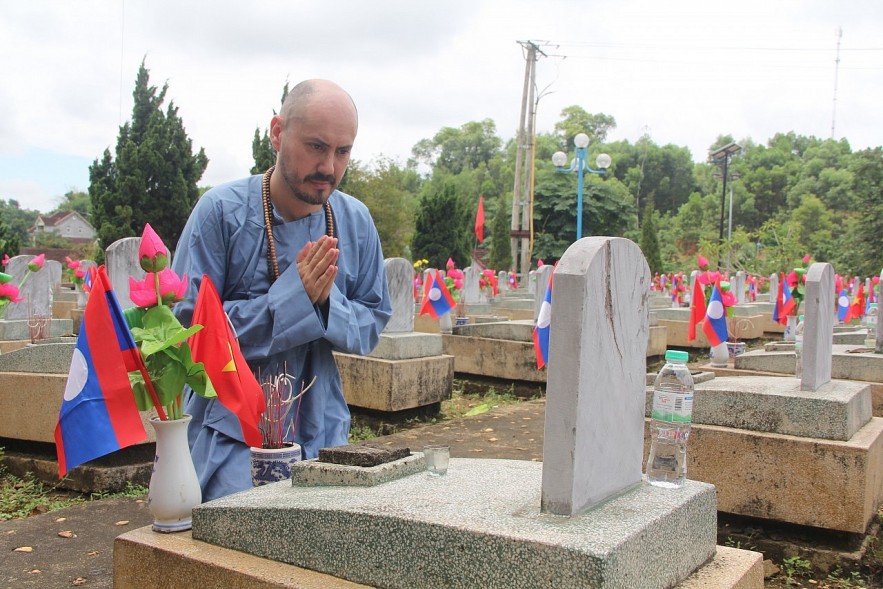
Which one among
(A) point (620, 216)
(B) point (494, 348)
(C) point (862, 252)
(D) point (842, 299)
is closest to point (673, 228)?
(A) point (620, 216)

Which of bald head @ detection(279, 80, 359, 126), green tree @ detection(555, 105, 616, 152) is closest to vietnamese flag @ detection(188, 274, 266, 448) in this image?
bald head @ detection(279, 80, 359, 126)

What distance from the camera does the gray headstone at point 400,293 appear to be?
27.0 ft

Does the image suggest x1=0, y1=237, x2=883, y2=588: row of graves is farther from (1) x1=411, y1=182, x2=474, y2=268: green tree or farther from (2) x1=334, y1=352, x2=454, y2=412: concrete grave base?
(1) x1=411, y1=182, x2=474, y2=268: green tree

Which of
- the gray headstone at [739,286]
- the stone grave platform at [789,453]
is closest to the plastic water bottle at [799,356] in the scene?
the stone grave platform at [789,453]

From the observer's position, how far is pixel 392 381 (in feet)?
25.3

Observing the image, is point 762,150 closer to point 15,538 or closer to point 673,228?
point 673,228

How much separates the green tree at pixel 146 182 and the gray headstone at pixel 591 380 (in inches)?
1068

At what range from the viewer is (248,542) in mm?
2135

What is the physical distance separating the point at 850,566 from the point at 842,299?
11126 mm

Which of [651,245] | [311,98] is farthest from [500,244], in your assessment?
A: [311,98]

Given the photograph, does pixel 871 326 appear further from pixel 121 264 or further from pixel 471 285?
pixel 121 264

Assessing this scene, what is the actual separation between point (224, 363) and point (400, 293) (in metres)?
5.93

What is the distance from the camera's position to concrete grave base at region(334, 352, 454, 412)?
7738 mm

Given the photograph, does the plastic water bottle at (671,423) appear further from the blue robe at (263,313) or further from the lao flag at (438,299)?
the lao flag at (438,299)
